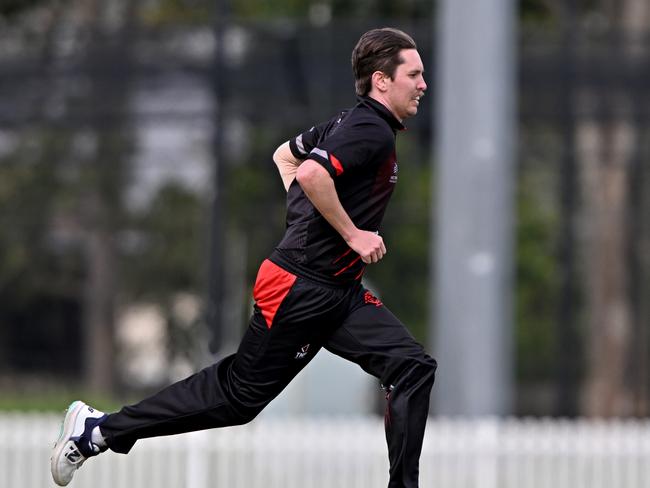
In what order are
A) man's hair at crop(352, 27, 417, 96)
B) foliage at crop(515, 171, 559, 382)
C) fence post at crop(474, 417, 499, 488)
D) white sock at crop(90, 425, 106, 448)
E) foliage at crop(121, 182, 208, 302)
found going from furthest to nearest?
foliage at crop(121, 182, 208, 302)
foliage at crop(515, 171, 559, 382)
fence post at crop(474, 417, 499, 488)
white sock at crop(90, 425, 106, 448)
man's hair at crop(352, 27, 417, 96)

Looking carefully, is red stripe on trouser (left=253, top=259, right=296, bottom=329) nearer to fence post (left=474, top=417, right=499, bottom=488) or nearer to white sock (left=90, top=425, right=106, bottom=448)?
white sock (left=90, top=425, right=106, bottom=448)

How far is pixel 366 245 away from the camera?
466 cm

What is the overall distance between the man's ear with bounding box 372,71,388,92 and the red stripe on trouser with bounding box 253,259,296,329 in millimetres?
696

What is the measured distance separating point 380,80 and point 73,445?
170 centimetres

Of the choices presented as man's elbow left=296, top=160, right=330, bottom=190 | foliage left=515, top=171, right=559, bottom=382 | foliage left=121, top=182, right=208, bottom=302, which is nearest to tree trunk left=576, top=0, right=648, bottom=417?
foliage left=515, top=171, right=559, bottom=382

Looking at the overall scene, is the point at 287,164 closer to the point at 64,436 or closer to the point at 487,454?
the point at 64,436

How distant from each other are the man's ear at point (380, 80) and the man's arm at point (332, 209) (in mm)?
364

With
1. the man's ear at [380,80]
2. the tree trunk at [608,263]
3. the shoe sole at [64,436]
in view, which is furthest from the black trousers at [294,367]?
the tree trunk at [608,263]

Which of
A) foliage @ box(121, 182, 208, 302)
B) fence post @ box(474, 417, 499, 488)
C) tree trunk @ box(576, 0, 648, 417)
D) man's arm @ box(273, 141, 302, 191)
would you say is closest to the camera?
man's arm @ box(273, 141, 302, 191)

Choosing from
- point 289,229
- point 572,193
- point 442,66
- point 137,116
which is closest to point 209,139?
point 137,116

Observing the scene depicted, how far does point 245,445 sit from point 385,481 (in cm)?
107

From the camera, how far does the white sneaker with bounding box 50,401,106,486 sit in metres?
5.13

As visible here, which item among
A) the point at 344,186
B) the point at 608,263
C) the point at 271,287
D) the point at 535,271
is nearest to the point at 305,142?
the point at 344,186

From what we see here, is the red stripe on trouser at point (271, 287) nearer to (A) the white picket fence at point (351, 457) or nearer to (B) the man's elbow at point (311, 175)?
(B) the man's elbow at point (311, 175)
